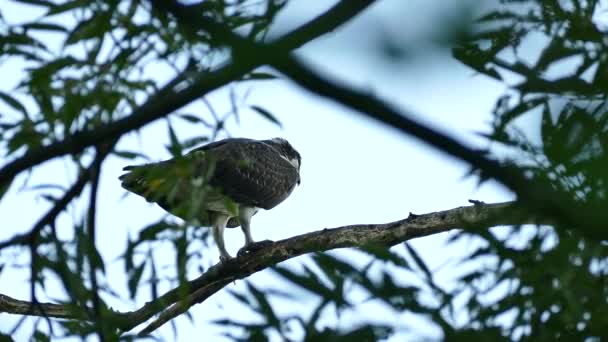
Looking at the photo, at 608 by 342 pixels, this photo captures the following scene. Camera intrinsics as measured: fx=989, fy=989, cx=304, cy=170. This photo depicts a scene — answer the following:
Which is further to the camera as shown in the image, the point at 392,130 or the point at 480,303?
the point at 480,303

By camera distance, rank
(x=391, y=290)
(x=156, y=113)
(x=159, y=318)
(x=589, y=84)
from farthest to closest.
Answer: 1. (x=159, y=318)
2. (x=391, y=290)
3. (x=589, y=84)
4. (x=156, y=113)

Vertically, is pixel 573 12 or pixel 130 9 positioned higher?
pixel 130 9

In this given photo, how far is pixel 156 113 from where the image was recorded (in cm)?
151

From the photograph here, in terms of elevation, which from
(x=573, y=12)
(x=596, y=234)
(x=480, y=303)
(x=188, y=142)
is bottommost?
(x=596, y=234)

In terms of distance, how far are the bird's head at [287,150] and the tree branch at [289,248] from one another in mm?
2341

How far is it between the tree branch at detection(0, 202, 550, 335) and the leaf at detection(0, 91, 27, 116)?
901mm

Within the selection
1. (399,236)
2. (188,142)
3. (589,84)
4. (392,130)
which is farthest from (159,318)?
(392,130)

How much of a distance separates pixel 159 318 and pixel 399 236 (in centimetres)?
117

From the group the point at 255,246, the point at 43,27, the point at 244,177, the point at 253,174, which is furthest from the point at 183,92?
the point at 253,174

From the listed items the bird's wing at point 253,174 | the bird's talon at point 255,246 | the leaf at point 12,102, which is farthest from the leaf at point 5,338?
the bird's wing at point 253,174

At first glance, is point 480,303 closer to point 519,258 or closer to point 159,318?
point 519,258

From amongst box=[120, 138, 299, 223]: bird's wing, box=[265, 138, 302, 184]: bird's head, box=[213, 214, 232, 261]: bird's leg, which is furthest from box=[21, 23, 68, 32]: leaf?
box=[265, 138, 302, 184]: bird's head

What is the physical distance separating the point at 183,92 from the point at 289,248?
3177 millimetres

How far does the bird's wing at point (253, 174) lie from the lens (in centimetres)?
570
